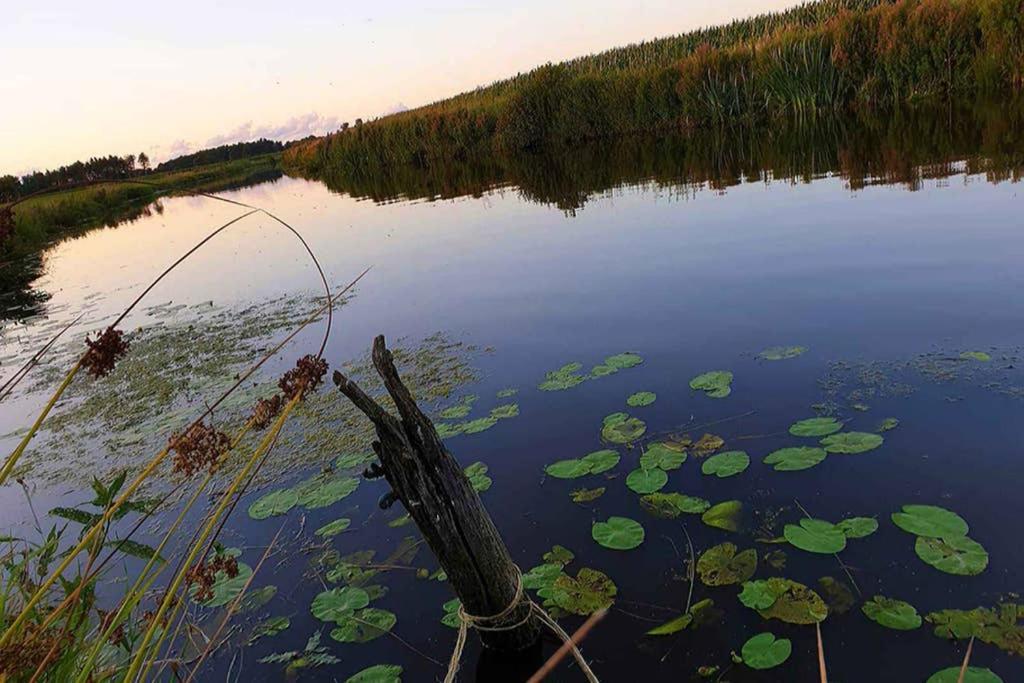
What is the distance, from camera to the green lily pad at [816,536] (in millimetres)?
2471

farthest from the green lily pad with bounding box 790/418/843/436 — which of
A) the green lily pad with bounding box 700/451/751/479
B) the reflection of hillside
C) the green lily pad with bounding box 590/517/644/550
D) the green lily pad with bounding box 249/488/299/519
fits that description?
the reflection of hillside

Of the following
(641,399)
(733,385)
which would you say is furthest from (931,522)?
(641,399)

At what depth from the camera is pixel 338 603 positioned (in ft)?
9.07

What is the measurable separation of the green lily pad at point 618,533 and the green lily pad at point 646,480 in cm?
23

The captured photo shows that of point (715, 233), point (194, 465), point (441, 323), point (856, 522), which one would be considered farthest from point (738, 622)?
point (715, 233)

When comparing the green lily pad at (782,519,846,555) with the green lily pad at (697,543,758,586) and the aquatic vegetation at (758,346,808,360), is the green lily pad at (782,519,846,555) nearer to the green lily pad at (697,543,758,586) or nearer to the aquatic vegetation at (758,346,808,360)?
the green lily pad at (697,543,758,586)

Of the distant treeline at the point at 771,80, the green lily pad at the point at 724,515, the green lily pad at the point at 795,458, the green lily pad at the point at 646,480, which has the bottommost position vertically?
the green lily pad at the point at 724,515

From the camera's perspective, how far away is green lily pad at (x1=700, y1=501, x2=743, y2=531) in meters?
2.74

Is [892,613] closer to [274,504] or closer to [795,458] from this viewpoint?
[795,458]

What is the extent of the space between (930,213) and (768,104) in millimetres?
11843

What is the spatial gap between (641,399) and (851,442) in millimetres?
1259

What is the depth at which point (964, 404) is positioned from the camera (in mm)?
3273

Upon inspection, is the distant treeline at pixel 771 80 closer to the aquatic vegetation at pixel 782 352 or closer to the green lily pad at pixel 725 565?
the aquatic vegetation at pixel 782 352

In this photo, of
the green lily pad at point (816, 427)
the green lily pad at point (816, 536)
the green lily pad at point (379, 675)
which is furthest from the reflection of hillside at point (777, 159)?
the green lily pad at point (379, 675)
